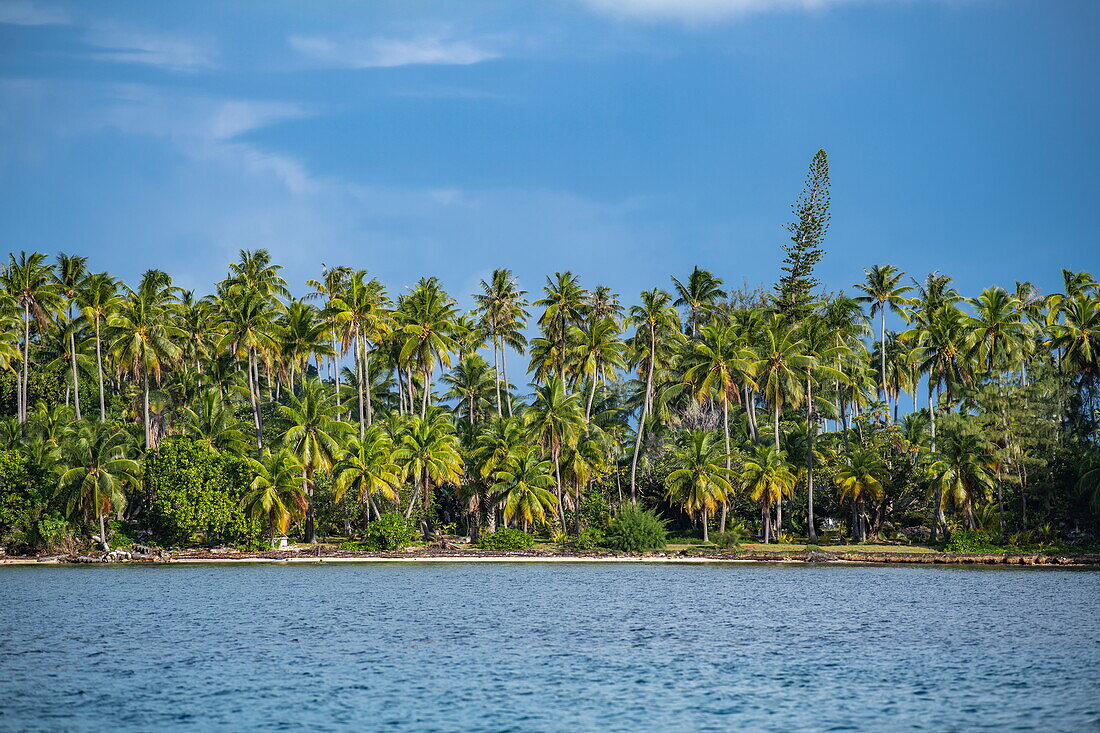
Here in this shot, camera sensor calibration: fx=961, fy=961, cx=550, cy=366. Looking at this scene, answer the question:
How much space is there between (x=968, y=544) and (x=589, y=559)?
23.7 m

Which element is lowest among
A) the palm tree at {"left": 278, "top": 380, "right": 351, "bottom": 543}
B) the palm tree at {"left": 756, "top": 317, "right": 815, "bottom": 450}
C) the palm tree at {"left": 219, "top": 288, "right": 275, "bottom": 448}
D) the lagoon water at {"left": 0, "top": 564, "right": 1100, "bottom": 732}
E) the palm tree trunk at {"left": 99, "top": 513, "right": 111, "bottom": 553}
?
the lagoon water at {"left": 0, "top": 564, "right": 1100, "bottom": 732}

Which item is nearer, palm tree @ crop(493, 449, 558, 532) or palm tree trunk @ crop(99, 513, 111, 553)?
palm tree trunk @ crop(99, 513, 111, 553)

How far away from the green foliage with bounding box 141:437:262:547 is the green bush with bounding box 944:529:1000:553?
1728 inches

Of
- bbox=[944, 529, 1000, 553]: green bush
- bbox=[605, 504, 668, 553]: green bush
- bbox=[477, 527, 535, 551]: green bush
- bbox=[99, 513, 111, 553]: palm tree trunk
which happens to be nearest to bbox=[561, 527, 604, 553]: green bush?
bbox=[605, 504, 668, 553]: green bush

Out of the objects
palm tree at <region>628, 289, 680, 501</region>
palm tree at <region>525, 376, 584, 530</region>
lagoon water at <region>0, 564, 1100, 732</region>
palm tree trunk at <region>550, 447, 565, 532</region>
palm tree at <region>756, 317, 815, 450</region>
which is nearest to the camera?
lagoon water at <region>0, 564, 1100, 732</region>

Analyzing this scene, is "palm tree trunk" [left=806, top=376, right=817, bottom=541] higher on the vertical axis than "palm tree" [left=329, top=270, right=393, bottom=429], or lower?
lower

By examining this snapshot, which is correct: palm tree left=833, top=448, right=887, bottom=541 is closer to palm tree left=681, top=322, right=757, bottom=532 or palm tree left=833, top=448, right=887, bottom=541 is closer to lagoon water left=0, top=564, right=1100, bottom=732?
palm tree left=681, top=322, right=757, bottom=532

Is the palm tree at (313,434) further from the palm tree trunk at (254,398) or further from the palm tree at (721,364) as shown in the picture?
the palm tree at (721,364)

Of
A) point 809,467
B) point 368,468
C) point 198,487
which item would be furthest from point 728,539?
point 198,487

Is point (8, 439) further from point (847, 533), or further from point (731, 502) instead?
point (847, 533)

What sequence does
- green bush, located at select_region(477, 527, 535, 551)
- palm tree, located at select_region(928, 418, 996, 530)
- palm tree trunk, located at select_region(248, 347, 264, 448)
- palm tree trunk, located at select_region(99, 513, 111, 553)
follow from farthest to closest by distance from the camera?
palm tree trunk, located at select_region(248, 347, 264, 448) < green bush, located at select_region(477, 527, 535, 551) < palm tree, located at select_region(928, 418, 996, 530) < palm tree trunk, located at select_region(99, 513, 111, 553)

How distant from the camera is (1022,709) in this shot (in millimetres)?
19109

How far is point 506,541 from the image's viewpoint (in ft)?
215

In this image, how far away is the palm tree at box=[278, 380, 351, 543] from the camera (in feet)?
207
